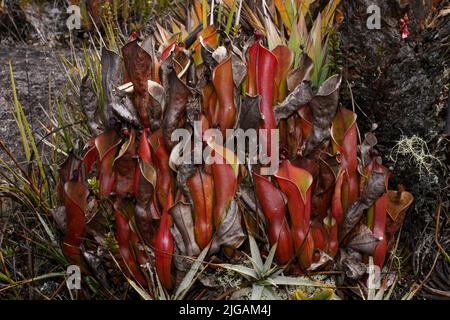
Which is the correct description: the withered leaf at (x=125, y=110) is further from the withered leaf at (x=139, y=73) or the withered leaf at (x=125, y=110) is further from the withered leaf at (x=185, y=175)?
the withered leaf at (x=185, y=175)

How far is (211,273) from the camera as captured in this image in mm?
2666

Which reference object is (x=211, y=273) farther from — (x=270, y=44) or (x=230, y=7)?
(x=230, y=7)

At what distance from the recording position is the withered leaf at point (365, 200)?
8.34ft

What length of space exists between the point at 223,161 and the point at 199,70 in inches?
22.0

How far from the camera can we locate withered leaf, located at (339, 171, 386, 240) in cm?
254

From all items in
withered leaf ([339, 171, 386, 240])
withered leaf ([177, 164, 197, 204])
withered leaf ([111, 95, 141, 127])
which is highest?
withered leaf ([111, 95, 141, 127])

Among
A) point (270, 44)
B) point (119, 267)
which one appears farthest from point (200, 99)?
point (119, 267)

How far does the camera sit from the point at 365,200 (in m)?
2.58
